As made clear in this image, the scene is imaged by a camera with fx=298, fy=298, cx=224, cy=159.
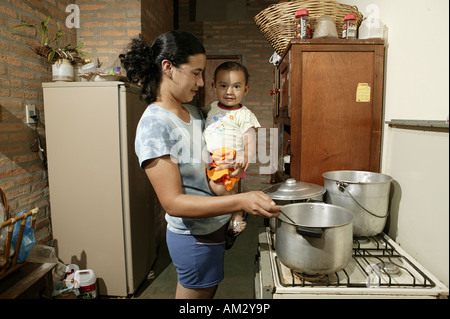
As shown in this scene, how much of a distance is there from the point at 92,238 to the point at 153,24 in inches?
94.0

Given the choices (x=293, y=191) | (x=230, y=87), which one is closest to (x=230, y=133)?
(x=230, y=87)

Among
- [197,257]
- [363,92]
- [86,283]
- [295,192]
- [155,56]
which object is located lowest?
[86,283]

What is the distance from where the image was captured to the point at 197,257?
133cm

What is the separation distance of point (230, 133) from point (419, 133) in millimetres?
815

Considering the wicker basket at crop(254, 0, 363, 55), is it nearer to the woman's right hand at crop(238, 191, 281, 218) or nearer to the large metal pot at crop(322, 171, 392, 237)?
the large metal pot at crop(322, 171, 392, 237)

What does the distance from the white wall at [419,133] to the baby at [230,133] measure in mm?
703

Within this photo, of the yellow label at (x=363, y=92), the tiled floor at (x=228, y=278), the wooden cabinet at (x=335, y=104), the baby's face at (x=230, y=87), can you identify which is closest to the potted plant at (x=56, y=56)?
the baby's face at (x=230, y=87)

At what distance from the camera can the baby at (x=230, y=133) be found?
1365 mm

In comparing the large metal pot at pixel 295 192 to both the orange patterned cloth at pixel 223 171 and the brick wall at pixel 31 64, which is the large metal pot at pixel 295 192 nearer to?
the orange patterned cloth at pixel 223 171

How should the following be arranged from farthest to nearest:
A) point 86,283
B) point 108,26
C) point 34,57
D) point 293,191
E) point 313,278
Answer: point 108,26 → point 34,57 → point 86,283 → point 293,191 → point 313,278

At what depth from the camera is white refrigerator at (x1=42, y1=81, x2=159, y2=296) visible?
2.22 m

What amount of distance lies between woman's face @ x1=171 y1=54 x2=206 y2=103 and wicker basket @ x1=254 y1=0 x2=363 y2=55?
0.72 metres

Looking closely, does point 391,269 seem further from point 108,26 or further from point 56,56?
point 108,26

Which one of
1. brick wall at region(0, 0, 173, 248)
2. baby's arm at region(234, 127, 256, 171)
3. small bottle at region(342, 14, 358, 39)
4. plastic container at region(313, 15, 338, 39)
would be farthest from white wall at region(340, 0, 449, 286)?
brick wall at region(0, 0, 173, 248)
